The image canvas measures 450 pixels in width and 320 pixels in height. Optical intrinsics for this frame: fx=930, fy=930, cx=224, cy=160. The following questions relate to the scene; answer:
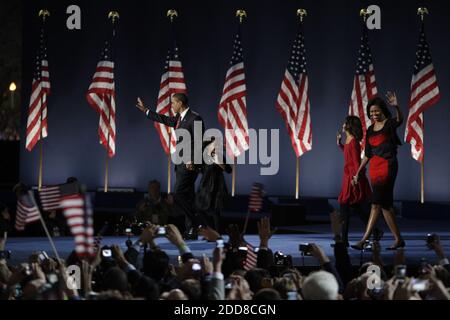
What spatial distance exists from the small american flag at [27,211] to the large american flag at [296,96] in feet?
30.5

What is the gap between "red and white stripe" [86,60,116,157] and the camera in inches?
683

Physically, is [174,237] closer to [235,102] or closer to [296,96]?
[296,96]

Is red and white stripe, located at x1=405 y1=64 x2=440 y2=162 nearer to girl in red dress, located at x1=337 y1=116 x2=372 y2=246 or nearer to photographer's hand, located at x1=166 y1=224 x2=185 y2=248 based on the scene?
girl in red dress, located at x1=337 y1=116 x2=372 y2=246

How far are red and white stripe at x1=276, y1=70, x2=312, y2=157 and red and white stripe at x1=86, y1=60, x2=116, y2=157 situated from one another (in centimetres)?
333

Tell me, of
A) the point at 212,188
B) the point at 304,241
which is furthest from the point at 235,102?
the point at 212,188

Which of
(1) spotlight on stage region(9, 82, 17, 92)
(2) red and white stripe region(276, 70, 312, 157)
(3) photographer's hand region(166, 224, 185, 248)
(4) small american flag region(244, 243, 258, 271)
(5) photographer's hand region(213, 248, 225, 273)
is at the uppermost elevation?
(1) spotlight on stage region(9, 82, 17, 92)

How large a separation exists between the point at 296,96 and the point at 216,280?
37.3ft

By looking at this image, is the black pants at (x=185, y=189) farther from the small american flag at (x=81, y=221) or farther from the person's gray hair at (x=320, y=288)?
the person's gray hair at (x=320, y=288)

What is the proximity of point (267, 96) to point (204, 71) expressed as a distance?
1501 millimetres

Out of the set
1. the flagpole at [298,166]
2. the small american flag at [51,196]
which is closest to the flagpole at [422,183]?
the flagpole at [298,166]

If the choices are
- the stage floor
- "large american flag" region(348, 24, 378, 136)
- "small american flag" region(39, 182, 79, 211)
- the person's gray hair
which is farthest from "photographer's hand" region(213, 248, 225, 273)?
"large american flag" region(348, 24, 378, 136)

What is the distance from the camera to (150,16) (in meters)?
19.7
